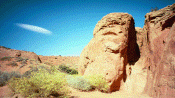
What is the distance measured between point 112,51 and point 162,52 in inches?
103

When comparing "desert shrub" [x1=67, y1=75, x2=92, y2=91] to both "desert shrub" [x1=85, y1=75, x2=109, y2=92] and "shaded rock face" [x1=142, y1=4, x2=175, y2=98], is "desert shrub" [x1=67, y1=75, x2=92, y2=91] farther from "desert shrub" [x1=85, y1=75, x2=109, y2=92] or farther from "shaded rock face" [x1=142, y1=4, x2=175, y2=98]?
"shaded rock face" [x1=142, y1=4, x2=175, y2=98]

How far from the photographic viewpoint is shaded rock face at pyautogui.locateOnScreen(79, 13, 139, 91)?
596 centimetres

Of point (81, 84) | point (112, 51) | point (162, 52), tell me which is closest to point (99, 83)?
point (81, 84)

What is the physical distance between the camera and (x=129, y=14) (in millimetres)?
7859

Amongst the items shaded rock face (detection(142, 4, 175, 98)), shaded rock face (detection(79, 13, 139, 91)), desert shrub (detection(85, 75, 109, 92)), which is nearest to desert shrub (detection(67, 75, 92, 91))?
desert shrub (detection(85, 75, 109, 92))

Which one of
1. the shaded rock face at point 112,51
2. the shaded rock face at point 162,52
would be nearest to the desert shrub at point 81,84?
the shaded rock face at point 112,51

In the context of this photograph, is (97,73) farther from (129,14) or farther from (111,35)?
(129,14)

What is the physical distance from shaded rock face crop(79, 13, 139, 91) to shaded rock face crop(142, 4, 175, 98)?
1.57 m

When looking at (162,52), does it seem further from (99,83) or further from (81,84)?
(81,84)

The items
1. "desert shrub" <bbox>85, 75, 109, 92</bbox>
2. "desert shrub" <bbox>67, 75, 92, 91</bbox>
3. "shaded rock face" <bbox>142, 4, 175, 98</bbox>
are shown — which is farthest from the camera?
"desert shrub" <bbox>67, 75, 92, 91</bbox>

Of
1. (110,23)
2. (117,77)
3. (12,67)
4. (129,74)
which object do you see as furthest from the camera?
(12,67)

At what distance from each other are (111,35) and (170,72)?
4.02 m

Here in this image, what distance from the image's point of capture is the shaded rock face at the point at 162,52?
3.73m

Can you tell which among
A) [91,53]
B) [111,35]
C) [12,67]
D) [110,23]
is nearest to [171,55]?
[111,35]
